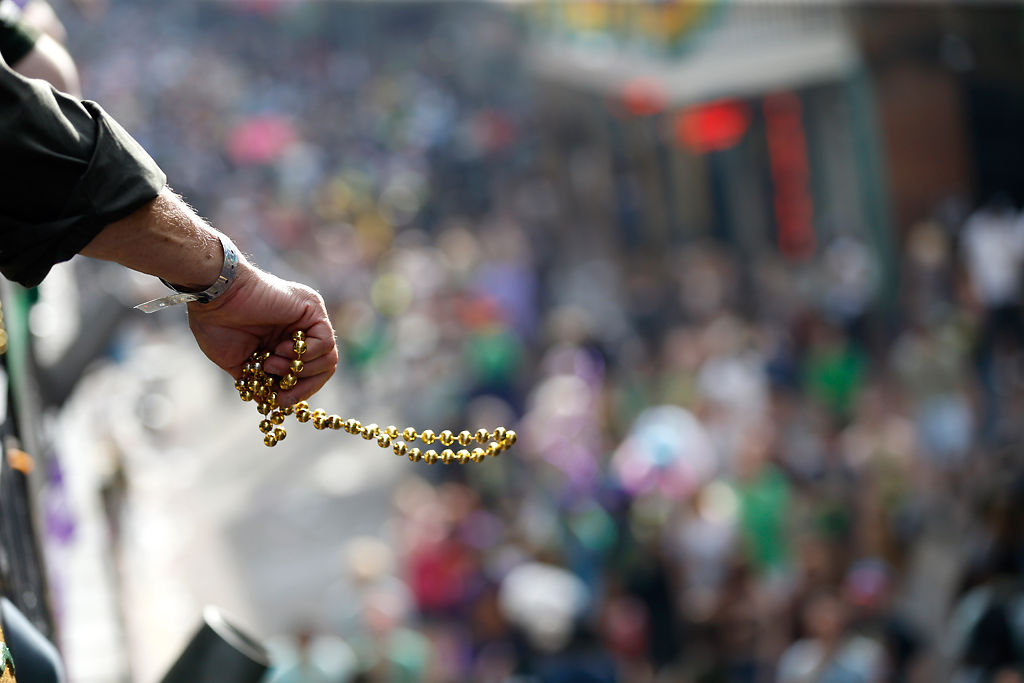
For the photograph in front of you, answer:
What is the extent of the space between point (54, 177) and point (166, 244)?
0.19 meters

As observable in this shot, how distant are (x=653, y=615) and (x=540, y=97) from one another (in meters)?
17.4

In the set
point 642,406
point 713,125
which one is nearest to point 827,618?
point 642,406

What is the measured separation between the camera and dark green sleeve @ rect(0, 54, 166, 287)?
158cm

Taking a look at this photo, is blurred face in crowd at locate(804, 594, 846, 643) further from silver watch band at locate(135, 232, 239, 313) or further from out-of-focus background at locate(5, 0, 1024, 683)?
silver watch band at locate(135, 232, 239, 313)

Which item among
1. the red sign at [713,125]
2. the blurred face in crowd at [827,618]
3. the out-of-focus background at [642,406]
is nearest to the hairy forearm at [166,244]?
the out-of-focus background at [642,406]

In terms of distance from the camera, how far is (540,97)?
78.6 ft

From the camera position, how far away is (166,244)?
5.71ft

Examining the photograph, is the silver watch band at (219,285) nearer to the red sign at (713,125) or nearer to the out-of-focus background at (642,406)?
the out-of-focus background at (642,406)

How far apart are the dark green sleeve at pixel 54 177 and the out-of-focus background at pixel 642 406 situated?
1.11m

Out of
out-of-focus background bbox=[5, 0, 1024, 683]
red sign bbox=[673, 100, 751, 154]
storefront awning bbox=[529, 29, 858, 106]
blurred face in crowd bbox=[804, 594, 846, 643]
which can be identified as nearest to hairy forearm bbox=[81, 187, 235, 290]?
out-of-focus background bbox=[5, 0, 1024, 683]

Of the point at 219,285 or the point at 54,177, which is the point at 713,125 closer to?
the point at 219,285

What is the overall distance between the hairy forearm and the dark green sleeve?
0.11ft

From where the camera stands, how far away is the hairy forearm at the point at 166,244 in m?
1.69

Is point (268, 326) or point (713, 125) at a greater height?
point (713, 125)
